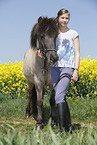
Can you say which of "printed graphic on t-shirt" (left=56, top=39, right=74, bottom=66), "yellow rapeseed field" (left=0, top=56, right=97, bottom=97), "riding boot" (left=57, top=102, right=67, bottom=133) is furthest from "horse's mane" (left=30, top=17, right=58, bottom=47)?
"yellow rapeseed field" (left=0, top=56, right=97, bottom=97)

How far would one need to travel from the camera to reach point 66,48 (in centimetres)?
326

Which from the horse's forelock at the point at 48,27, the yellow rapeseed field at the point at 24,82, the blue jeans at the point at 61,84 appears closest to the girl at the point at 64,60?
the blue jeans at the point at 61,84

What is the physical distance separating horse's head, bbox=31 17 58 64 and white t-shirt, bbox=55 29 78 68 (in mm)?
110

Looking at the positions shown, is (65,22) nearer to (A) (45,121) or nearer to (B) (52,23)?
(B) (52,23)

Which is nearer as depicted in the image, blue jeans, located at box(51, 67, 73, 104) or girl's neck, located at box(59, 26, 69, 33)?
blue jeans, located at box(51, 67, 73, 104)

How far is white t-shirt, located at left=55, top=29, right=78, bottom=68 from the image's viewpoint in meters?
3.24

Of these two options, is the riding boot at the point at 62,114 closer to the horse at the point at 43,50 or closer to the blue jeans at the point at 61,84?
the blue jeans at the point at 61,84

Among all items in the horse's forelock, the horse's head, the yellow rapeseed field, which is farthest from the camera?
the yellow rapeseed field

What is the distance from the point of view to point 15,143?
1923mm

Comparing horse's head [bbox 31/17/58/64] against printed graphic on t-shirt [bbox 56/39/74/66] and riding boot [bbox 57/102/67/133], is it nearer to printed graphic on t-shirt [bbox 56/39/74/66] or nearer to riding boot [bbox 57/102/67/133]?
printed graphic on t-shirt [bbox 56/39/74/66]

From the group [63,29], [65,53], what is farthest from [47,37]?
[65,53]

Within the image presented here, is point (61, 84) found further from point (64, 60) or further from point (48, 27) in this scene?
point (48, 27)

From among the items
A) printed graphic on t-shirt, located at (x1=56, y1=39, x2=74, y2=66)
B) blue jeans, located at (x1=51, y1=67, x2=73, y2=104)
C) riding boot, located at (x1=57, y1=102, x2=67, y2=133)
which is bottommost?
riding boot, located at (x1=57, y1=102, x2=67, y2=133)

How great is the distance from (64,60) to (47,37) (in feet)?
1.70
